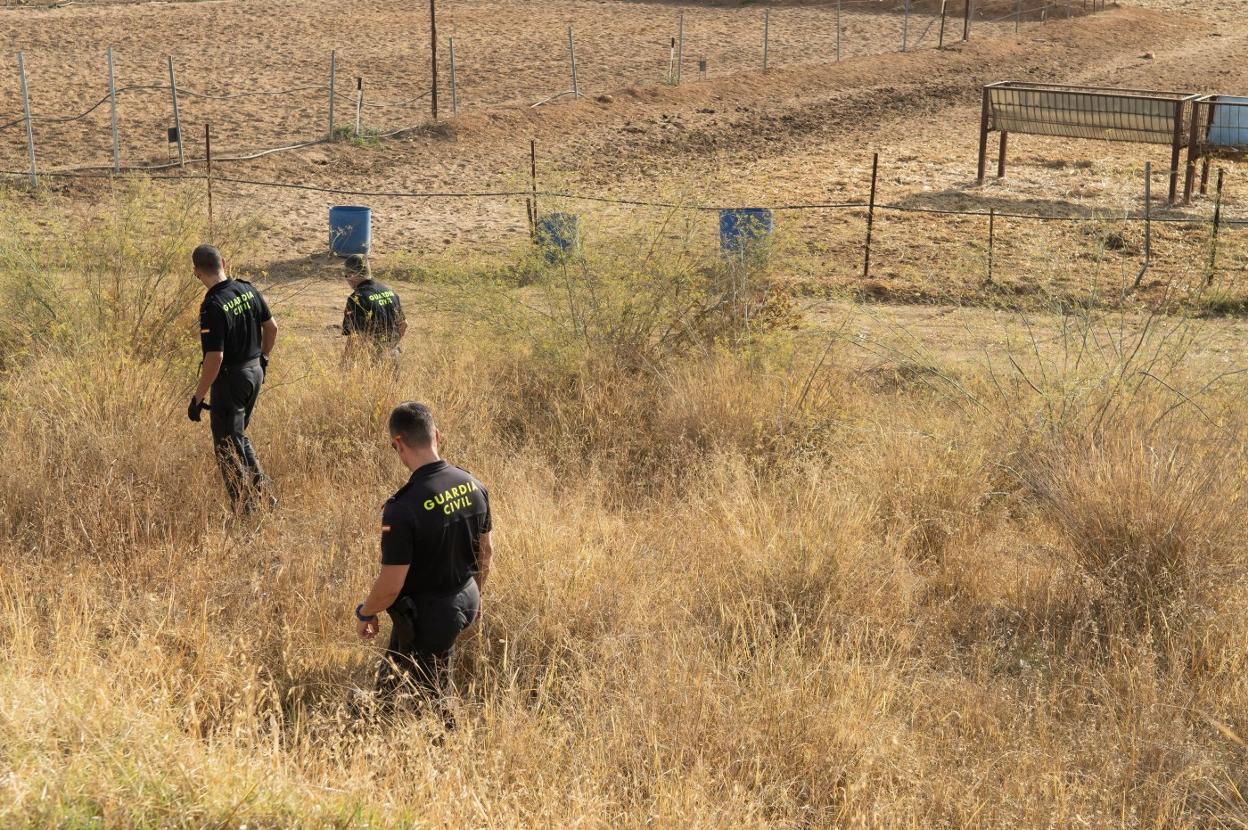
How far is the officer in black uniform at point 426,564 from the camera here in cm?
526

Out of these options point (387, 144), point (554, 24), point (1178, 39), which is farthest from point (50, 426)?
point (1178, 39)

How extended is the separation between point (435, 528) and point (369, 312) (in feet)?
14.6

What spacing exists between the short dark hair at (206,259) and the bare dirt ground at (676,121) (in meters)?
3.53

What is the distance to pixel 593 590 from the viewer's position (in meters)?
6.52

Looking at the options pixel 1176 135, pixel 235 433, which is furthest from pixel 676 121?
pixel 235 433

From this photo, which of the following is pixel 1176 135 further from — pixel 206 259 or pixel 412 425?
pixel 412 425

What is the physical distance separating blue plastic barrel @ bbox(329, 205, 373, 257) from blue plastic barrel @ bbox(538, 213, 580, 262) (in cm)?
394

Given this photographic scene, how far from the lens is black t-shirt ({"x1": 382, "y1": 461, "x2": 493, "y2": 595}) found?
17.2ft

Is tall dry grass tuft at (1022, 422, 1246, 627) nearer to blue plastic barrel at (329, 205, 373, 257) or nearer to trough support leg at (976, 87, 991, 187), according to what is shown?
blue plastic barrel at (329, 205, 373, 257)

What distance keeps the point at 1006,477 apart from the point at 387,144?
573 inches

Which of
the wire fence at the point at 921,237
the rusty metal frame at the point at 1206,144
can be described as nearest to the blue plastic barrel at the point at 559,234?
the wire fence at the point at 921,237

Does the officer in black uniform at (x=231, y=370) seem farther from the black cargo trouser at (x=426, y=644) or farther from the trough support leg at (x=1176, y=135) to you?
the trough support leg at (x=1176, y=135)

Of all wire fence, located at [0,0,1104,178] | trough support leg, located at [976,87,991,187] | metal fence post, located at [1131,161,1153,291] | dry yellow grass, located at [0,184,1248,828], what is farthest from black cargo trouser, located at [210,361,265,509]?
trough support leg, located at [976,87,991,187]

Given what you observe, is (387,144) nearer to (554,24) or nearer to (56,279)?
(56,279)
